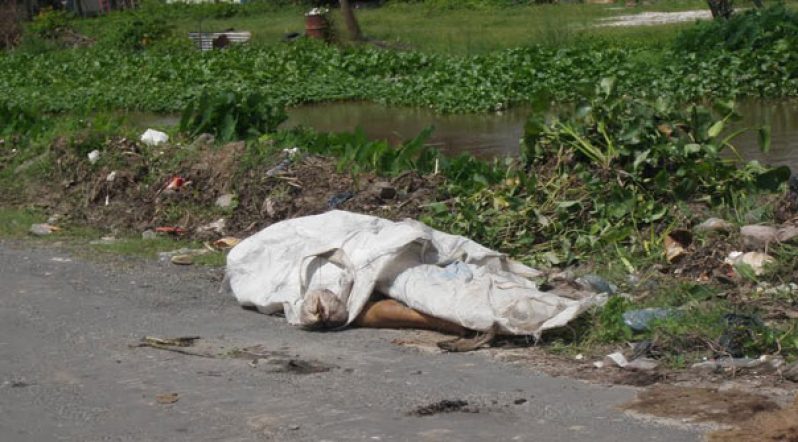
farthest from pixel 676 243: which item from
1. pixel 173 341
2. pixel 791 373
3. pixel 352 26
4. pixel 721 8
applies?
pixel 352 26

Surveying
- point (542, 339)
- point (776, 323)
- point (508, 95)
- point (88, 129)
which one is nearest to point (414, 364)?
point (542, 339)

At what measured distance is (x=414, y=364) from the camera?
689 cm

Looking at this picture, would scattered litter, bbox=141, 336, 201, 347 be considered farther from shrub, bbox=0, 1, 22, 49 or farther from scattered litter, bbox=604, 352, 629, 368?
shrub, bbox=0, 1, 22, 49

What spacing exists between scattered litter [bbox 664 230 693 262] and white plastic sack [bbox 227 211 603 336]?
0.84 meters

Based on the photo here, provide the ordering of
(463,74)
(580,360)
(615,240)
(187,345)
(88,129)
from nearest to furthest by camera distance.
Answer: (580,360), (187,345), (615,240), (88,129), (463,74)

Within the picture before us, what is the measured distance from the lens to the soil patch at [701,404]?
225 inches

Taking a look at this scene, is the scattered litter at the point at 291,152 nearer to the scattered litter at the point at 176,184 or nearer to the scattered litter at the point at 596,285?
the scattered litter at the point at 176,184

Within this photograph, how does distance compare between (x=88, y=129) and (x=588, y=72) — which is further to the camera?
(x=588, y=72)

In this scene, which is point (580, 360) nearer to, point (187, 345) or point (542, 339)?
point (542, 339)

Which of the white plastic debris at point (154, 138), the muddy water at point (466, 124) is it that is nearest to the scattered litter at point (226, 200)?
the white plastic debris at point (154, 138)

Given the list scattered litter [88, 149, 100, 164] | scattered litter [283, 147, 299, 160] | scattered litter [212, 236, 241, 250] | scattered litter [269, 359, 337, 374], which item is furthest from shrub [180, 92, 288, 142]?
scattered litter [269, 359, 337, 374]

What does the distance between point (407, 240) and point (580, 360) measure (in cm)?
147

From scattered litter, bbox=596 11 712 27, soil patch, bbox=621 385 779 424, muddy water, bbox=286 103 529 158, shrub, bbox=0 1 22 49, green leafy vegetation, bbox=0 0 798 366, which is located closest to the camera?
soil patch, bbox=621 385 779 424

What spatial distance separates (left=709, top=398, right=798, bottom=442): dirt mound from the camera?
534 centimetres
